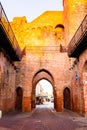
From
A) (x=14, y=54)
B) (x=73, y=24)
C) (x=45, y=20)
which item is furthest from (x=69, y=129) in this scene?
(x=45, y=20)

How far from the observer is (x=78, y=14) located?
21.4 metres

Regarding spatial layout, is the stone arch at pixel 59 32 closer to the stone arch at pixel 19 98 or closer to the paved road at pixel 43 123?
the stone arch at pixel 19 98

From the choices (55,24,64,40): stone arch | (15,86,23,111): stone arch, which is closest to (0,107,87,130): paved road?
(15,86,23,111): stone arch

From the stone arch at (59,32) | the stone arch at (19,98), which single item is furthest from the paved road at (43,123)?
the stone arch at (59,32)

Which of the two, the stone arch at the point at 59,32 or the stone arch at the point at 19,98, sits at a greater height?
the stone arch at the point at 59,32

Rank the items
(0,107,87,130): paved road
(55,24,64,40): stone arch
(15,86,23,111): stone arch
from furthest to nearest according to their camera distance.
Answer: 1. (55,24,64,40): stone arch
2. (15,86,23,111): stone arch
3. (0,107,87,130): paved road

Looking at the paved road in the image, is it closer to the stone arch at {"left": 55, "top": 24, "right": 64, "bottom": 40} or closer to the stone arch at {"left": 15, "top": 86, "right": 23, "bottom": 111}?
the stone arch at {"left": 15, "top": 86, "right": 23, "bottom": 111}

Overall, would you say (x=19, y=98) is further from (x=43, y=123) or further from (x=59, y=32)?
(x=43, y=123)

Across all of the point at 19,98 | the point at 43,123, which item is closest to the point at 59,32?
the point at 19,98

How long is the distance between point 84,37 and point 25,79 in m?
10.3

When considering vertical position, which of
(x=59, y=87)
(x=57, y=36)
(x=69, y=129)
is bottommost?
(x=69, y=129)

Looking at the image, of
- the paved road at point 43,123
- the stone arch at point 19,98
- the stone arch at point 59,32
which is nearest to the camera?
the paved road at point 43,123

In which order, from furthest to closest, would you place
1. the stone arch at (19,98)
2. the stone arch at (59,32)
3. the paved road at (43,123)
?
the stone arch at (59,32)
the stone arch at (19,98)
the paved road at (43,123)

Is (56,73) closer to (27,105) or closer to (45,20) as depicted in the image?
(27,105)
